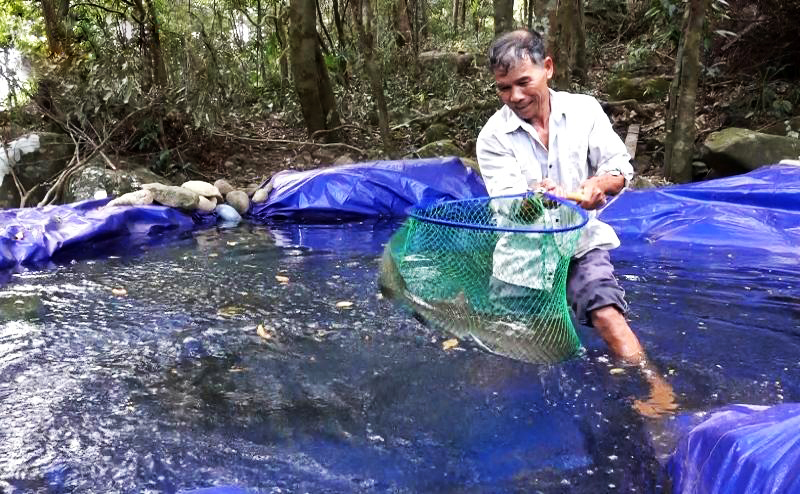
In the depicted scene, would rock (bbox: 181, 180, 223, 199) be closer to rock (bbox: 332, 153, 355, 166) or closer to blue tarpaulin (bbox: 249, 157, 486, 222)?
blue tarpaulin (bbox: 249, 157, 486, 222)

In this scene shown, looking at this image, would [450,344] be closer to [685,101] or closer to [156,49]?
[685,101]

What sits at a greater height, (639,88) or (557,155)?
(639,88)

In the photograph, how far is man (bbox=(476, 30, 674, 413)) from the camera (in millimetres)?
2324

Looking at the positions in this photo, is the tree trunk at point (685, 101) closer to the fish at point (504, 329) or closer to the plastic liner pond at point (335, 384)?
the plastic liner pond at point (335, 384)

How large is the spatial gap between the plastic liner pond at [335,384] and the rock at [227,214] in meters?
1.51

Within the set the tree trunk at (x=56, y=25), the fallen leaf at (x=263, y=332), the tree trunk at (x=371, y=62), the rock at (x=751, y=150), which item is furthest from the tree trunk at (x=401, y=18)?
Result: the fallen leaf at (x=263, y=332)

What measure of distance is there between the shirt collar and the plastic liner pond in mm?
954

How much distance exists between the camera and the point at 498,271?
8.03 feet

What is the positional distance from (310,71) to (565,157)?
5.77 meters

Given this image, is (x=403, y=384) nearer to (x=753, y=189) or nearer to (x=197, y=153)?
(x=753, y=189)

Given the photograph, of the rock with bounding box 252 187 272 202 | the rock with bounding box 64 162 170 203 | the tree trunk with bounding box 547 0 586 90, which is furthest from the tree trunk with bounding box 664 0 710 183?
the rock with bounding box 64 162 170 203

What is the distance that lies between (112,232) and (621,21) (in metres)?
9.70

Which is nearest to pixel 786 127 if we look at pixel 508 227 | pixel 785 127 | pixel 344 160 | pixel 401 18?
pixel 785 127

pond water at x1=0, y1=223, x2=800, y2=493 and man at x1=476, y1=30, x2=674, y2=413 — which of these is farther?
man at x1=476, y1=30, x2=674, y2=413
